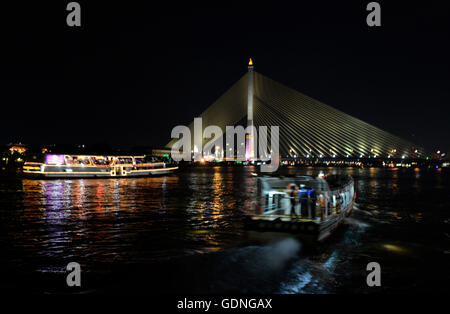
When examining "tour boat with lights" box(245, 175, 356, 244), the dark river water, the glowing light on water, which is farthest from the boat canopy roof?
the glowing light on water

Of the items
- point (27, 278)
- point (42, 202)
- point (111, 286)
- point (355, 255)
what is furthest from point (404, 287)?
point (42, 202)

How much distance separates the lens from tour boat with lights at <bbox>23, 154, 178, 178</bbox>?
42.0m

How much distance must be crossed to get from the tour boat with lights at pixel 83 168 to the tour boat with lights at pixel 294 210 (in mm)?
36987

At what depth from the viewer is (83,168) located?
44.7 meters

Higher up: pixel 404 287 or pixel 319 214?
pixel 319 214

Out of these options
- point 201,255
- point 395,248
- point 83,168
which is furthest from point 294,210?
point 83,168

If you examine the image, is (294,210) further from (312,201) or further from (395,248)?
(395,248)

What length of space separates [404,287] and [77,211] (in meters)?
14.3

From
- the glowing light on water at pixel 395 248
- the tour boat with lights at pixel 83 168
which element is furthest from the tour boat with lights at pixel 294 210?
the tour boat with lights at pixel 83 168

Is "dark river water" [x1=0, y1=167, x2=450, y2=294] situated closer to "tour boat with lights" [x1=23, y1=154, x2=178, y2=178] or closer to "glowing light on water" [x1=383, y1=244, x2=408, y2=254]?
"glowing light on water" [x1=383, y1=244, x2=408, y2=254]

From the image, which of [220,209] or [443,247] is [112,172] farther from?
[443,247]

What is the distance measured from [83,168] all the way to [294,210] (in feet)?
126

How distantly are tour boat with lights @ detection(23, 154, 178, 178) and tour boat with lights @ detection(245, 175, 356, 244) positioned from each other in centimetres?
3699
